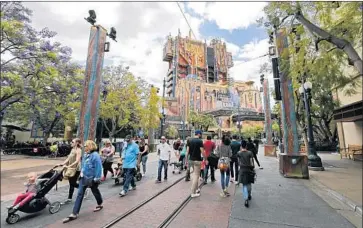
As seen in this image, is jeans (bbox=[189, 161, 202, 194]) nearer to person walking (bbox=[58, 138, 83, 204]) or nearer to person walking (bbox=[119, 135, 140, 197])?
person walking (bbox=[119, 135, 140, 197])

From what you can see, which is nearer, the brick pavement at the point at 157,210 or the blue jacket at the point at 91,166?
the brick pavement at the point at 157,210

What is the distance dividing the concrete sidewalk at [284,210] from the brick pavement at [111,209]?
248 cm

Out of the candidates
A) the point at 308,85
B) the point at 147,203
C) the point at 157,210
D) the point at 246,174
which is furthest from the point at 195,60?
the point at 157,210

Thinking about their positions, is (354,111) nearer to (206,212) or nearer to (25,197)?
(206,212)

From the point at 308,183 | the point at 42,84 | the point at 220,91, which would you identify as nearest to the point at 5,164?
the point at 308,183

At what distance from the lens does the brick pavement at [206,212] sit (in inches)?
168

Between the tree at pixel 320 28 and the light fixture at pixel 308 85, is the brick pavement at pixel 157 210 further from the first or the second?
the light fixture at pixel 308 85

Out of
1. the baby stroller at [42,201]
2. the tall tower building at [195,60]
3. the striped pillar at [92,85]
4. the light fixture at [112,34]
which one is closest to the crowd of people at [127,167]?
the baby stroller at [42,201]

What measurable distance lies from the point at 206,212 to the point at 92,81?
6.64 metres

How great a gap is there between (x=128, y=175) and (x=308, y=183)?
6703 millimetres

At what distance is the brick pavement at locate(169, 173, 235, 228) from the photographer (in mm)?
4277

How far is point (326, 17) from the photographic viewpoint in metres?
5.87

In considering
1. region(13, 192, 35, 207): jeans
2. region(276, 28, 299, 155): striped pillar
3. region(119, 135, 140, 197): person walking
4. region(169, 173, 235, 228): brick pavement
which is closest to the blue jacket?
region(13, 192, 35, 207): jeans

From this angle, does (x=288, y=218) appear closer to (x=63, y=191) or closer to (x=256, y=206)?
(x=256, y=206)
